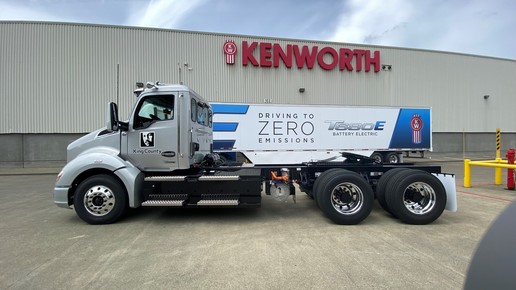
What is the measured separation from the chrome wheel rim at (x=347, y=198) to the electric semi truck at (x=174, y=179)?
0.02 m

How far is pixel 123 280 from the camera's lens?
3.43 meters

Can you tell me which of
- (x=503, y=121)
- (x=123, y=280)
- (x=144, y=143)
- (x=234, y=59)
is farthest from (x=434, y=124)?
(x=123, y=280)

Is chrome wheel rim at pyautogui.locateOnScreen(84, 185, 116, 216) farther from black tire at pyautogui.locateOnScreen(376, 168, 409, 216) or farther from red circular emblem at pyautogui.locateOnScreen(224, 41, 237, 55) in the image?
red circular emblem at pyautogui.locateOnScreen(224, 41, 237, 55)

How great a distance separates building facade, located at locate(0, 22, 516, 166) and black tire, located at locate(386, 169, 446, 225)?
1442 centimetres

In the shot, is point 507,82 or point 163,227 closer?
point 163,227

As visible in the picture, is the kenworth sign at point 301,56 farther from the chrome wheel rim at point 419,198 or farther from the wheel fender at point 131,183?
the chrome wheel rim at point 419,198

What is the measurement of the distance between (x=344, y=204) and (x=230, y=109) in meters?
7.91

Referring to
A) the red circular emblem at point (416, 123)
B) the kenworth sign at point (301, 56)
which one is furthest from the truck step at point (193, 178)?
the kenworth sign at point (301, 56)

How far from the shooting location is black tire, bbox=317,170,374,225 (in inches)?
224

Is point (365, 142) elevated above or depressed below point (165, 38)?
below

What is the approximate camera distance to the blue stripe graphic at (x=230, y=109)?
12.6 m

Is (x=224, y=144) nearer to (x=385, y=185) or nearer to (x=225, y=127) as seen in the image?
(x=225, y=127)

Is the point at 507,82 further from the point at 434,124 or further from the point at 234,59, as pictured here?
the point at 234,59

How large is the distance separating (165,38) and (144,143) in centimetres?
1692
